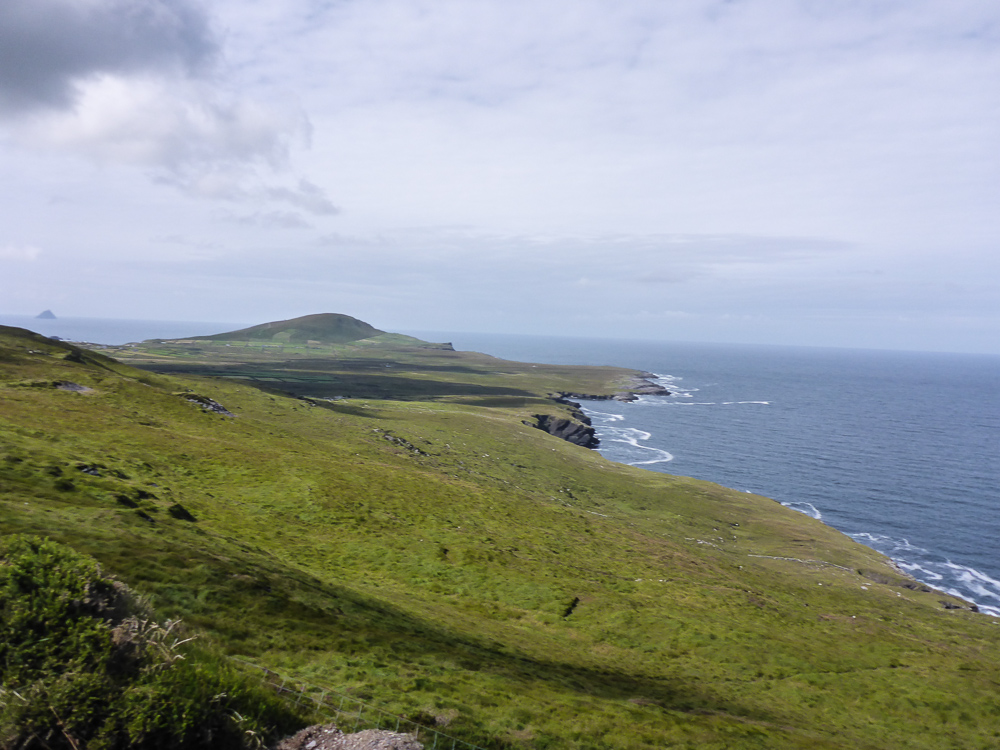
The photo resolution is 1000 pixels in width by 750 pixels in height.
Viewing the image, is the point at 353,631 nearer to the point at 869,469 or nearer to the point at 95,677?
the point at 95,677

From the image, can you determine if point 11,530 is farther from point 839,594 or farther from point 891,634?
point 839,594

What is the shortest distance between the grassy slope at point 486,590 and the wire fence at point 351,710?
1140mm

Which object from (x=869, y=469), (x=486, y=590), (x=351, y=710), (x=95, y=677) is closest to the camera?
(x=95, y=677)

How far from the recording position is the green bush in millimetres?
10484

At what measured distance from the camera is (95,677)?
11.0 meters

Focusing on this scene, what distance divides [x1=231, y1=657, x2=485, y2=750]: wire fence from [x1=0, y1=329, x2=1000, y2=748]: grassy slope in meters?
1.14

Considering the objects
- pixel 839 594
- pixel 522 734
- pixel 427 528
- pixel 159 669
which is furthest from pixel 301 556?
pixel 839 594

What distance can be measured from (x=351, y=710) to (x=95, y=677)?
8081 millimetres

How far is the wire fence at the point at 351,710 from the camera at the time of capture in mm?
15570

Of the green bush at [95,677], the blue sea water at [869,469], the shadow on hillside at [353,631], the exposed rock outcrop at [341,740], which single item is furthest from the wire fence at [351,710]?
the blue sea water at [869,469]

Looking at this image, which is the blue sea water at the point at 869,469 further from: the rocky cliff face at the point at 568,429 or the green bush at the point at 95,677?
the green bush at the point at 95,677

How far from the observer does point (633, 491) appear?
8631 cm

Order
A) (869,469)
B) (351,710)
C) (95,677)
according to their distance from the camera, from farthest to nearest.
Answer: (869,469)
(351,710)
(95,677)

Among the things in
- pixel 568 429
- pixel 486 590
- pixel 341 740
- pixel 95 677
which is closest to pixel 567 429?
pixel 568 429
